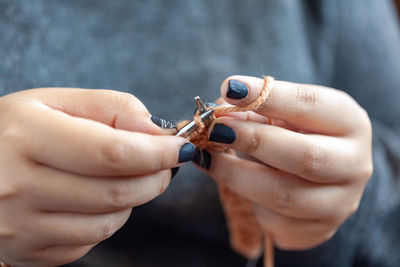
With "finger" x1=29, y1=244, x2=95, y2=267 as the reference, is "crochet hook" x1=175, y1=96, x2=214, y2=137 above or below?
above

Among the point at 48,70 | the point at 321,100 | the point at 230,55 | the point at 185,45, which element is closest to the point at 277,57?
the point at 230,55

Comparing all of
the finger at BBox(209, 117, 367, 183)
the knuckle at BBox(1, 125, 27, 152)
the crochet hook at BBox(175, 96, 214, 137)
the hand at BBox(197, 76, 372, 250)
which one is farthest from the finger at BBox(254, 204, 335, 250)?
the knuckle at BBox(1, 125, 27, 152)

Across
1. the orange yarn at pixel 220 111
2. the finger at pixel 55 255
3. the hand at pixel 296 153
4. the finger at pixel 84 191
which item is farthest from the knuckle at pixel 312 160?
the finger at pixel 55 255

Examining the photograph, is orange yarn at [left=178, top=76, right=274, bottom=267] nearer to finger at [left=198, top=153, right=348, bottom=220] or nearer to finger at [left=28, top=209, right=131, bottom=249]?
finger at [left=198, top=153, right=348, bottom=220]

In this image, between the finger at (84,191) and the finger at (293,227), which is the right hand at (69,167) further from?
the finger at (293,227)

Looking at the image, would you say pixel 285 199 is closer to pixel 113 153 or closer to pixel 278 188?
pixel 278 188

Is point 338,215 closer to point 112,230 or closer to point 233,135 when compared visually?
point 233,135
